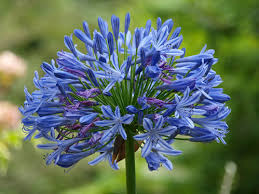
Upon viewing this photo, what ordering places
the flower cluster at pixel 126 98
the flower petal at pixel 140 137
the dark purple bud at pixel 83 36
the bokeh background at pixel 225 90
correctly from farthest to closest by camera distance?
the bokeh background at pixel 225 90
the dark purple bud at pixel 83 36
the flower cluster at pixel 126 98
the flower petal at pixel 140 137

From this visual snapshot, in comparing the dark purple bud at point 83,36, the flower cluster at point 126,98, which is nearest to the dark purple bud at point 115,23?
the flower cluster at point 126,98

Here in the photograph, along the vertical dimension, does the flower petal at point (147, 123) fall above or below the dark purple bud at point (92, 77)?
below

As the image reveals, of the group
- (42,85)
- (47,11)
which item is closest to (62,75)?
(42,85)

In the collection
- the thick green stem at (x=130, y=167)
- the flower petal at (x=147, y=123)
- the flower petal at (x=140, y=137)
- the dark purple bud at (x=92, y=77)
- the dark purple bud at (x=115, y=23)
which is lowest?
the thick green stem at (x=130, y=167)

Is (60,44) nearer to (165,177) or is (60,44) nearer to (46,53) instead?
(46,53)

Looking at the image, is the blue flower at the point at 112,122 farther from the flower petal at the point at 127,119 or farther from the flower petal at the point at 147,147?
the flower petal at the point at 147,147

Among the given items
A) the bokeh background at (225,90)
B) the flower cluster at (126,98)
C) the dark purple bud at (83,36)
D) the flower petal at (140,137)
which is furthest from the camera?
the bokeh background at (225,90)

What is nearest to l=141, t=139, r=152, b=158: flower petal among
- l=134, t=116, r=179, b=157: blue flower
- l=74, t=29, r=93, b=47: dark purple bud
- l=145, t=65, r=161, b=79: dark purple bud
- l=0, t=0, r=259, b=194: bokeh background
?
l=134, t=116, r=179, b=157: blue flower

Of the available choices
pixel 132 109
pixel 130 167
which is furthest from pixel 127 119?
pixel 130 167
